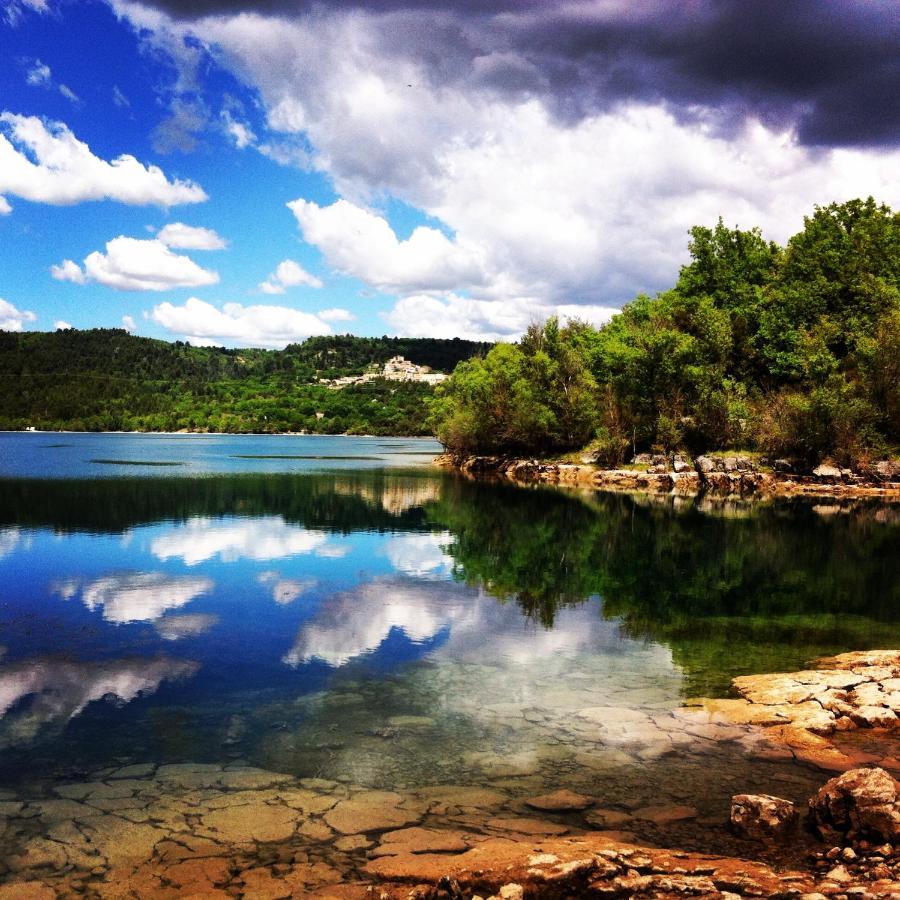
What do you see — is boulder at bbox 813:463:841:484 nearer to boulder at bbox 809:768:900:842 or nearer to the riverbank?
the riverbank

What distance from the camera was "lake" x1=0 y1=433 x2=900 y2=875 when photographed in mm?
12734

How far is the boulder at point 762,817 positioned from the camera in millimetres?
10297

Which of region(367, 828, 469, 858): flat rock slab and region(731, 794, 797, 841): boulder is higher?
region(731, 794, 797, 841): boulder

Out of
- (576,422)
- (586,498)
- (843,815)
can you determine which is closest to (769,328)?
(576,422)

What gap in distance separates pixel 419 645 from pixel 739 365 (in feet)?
269

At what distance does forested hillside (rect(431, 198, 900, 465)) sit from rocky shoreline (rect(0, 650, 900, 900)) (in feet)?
234

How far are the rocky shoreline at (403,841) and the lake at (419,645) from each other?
26 cm

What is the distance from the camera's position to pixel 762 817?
34.0 ft

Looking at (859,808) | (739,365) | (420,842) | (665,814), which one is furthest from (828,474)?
(420,842)

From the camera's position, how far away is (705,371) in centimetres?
8306

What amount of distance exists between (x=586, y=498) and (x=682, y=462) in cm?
2150

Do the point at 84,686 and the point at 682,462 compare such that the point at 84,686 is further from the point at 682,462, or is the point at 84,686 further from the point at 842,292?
the point at 842,292

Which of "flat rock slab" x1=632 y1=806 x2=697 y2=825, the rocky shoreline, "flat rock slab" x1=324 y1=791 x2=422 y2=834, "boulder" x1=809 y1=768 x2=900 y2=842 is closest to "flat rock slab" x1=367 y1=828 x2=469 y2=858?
the rocky shoreline

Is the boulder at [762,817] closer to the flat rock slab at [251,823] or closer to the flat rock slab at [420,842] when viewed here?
the flat rock slab at [420,842]
